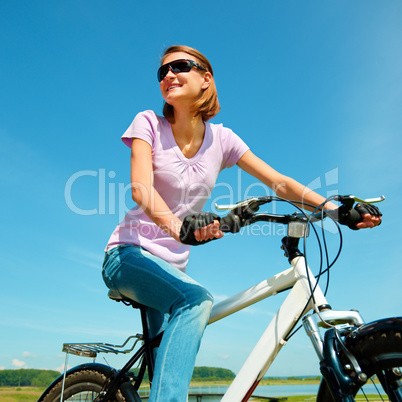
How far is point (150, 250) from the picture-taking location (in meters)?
2.49

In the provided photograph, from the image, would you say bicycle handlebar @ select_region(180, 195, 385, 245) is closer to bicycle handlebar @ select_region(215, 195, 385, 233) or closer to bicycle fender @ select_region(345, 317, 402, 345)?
bicycle handlebar @ select_region(215, 195, 385, 233)

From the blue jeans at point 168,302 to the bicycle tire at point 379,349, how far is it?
74 cm

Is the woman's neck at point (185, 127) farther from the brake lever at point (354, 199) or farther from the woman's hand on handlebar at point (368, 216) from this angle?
the woman's hand on handlebar at point (368, 216)

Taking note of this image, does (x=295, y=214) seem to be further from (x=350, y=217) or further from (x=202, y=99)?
(x=202, y=99)

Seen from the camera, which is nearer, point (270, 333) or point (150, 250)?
point (270, 333)

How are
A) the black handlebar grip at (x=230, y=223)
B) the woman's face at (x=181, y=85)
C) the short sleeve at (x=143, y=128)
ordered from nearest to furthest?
the black handlebar grip at (x=230, y=223) → the short sleeve at (x=143, y=128) → the woman's face at (x=181, y=85)

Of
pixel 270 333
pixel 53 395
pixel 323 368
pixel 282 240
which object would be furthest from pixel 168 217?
pixel 53 395

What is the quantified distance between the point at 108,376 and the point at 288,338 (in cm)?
140

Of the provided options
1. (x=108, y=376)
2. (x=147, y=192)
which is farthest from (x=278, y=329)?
(x=108, y=376)

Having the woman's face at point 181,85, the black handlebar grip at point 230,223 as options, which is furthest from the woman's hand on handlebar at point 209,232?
the woman's face at point 181,85

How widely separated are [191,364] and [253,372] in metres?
0.37

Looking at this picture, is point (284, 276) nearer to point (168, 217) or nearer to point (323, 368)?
point (323, 368)

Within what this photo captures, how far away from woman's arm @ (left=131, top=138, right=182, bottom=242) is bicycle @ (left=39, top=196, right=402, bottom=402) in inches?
10.6

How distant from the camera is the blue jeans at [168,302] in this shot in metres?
1.97
